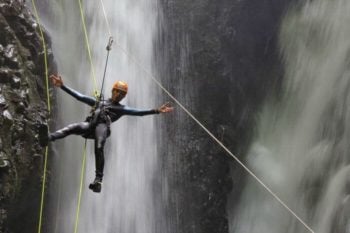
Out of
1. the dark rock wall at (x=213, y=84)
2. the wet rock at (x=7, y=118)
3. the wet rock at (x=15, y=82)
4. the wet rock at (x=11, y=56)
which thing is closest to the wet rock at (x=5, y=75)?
the wet rock at (x=15, y=82)

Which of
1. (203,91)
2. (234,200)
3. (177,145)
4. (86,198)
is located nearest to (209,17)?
(203,91)

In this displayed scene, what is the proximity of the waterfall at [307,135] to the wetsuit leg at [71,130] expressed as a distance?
823 cm

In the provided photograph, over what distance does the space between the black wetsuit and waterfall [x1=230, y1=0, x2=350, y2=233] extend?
7.79 metres

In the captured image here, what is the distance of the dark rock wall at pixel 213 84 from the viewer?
16.8 meters

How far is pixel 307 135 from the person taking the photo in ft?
54.2

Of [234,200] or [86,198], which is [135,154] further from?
[234,200]

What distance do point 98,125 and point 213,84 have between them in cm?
957

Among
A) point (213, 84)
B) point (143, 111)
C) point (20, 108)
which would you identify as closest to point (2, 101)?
point (20, 108)

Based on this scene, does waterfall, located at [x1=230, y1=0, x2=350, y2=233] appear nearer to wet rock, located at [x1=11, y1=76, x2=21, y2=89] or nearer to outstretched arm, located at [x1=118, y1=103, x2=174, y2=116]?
outstretched arm, located at [x1=118, y1=103, x2=174, y2=116]

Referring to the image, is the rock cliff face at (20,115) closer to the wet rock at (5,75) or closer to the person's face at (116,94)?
the wet rock at (5,75)

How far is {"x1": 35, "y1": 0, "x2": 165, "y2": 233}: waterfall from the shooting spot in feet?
47.2

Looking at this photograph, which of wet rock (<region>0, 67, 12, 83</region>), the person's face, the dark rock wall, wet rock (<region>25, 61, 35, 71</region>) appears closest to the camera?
the person's face

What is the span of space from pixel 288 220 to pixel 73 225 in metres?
7.26

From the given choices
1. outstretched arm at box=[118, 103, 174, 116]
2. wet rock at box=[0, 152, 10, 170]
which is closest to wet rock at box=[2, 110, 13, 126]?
wet rock at box=[0, 152, 10, 170]
